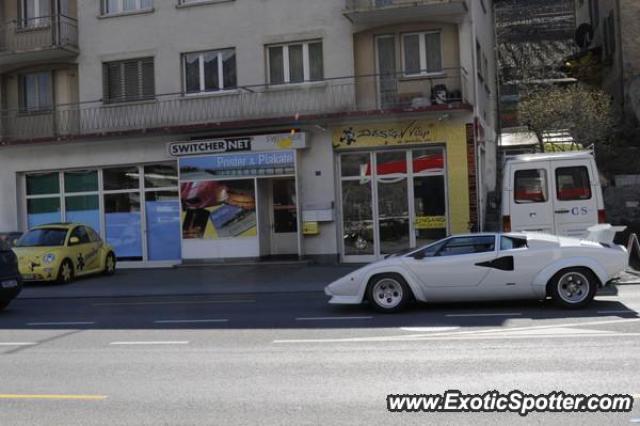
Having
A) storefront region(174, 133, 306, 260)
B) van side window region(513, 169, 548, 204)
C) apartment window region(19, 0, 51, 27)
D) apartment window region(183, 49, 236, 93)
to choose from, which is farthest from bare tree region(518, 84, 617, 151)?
apartment window region(19, 0, 51, 27)

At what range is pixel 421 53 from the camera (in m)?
19.8

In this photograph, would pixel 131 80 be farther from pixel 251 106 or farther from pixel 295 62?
pixel 295 62

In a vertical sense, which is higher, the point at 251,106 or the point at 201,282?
the point at 251,106

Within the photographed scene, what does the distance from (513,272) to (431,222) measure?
28.4 ft

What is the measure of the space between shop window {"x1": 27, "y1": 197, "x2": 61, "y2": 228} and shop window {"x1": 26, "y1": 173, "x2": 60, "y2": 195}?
0.25m

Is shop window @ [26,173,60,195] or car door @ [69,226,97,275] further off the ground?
shop window @ [26,173,60,195]

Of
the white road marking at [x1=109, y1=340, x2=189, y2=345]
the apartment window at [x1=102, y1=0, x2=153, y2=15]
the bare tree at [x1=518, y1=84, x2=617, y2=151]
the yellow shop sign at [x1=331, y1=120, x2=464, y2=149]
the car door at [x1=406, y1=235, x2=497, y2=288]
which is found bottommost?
the white road marking at [x1=109, y1=340, x2=189, y2=345]

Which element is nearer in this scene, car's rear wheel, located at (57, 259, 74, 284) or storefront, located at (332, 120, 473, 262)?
car's rear wheel, located at (57, 259, 74, 284)

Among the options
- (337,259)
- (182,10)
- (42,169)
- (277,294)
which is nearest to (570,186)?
(277,294)

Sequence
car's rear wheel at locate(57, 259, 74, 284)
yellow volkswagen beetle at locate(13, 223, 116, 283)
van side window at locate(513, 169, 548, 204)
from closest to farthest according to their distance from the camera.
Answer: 1. van side window at locate(513, 169, 548, 204)
2. yellow volkswagen beetle at locate(13, 223, 116, 283)
3. car's rear wheel at locate(57, 259, 74, 284)

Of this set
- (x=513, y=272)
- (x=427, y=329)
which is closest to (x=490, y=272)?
(x=513, y=272)

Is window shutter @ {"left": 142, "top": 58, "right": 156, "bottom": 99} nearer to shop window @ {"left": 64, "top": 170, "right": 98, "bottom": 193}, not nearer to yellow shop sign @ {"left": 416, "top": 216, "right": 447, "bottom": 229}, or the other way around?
shop window @ {"left": 64, "top": 170, "right": 98, "bottom": 193}

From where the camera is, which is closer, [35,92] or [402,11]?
[402,11]

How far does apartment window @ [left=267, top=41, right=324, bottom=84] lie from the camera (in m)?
20.4
